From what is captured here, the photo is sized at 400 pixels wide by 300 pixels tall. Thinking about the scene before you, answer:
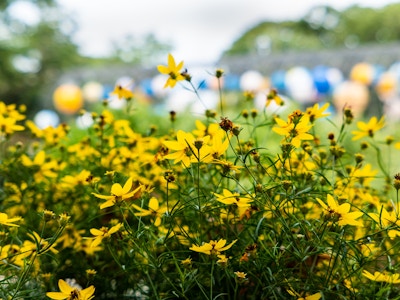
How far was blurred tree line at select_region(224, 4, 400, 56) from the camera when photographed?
1883 cm

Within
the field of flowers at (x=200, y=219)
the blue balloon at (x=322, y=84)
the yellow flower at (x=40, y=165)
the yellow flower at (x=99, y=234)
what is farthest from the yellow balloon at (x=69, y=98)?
the yellow flower at (x=99, y=234)

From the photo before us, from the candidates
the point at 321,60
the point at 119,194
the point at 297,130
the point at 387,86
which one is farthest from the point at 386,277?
the point at 321,60

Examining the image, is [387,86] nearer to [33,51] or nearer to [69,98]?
[69,98]

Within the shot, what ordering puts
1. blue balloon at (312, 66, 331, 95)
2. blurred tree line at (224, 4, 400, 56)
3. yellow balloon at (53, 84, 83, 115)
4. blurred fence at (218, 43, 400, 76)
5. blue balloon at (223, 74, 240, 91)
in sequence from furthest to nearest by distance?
blurred tree line at (224, 4, 400, 56)
blurred fence at (218, 43, 400, 76)
yellow balloon at (53, 84, 83, 115)
blue balloon at (223, 74, 240, 91)
blue balloon at (312, 66, 331, 95)

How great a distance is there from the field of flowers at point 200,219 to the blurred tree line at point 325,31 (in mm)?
17558

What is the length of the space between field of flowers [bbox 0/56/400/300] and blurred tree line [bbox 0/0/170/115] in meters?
11.2

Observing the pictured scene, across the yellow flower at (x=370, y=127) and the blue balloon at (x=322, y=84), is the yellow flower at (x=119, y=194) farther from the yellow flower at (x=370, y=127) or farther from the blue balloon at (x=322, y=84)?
the blue balloon at (x=322, y=84)

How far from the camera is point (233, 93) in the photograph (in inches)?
251

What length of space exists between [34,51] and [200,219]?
45.5 feet

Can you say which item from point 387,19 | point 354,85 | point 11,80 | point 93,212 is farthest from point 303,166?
point 387,19

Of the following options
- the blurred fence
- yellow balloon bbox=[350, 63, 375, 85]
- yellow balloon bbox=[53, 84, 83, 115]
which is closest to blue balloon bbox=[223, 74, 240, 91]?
the blurred fence

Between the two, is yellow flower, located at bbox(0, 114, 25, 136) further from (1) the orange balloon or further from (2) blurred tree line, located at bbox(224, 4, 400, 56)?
(2) blurred tree line, located at bbox(224, 4, 400, 56)

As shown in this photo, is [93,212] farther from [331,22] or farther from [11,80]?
[331,22]

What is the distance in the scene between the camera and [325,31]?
69.2 feet
